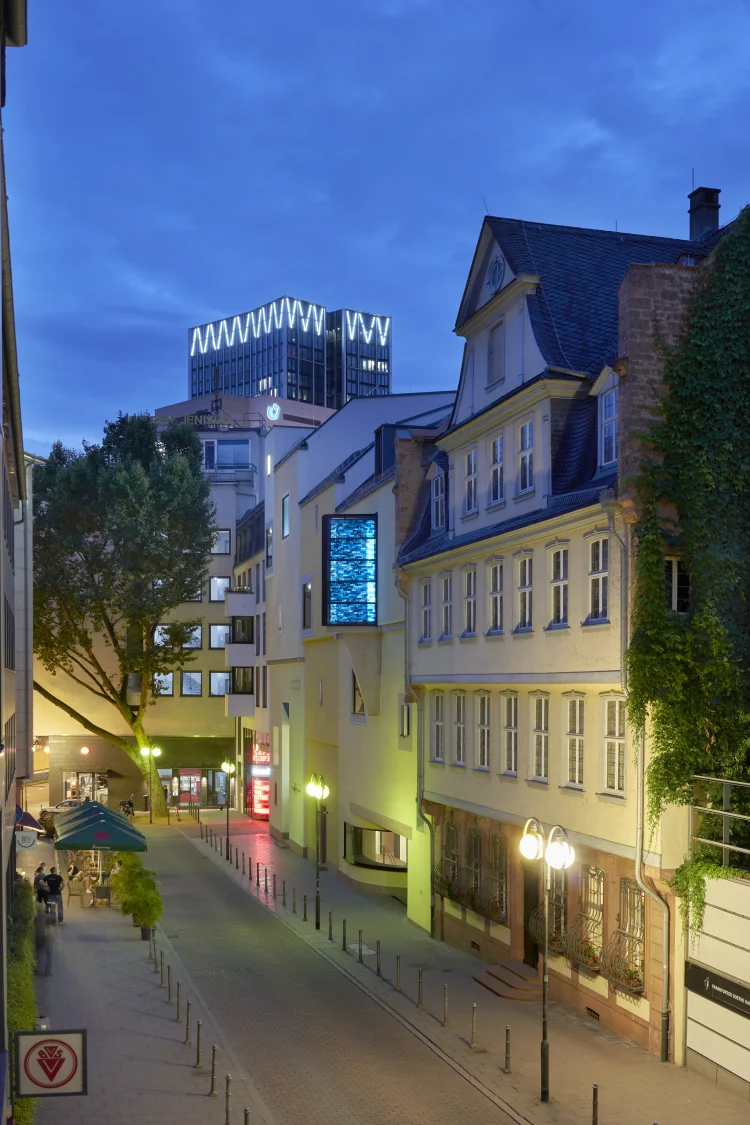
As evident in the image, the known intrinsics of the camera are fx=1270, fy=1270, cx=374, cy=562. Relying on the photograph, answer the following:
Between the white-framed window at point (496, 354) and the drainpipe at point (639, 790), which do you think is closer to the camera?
the drainpipe at point (639, 790)

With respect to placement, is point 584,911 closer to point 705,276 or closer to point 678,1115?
point 678,1115

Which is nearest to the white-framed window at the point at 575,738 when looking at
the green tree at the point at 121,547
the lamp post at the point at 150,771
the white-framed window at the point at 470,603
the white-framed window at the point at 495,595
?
the white-framed window at the point at 495,595

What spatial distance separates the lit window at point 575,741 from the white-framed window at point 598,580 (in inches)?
81.5

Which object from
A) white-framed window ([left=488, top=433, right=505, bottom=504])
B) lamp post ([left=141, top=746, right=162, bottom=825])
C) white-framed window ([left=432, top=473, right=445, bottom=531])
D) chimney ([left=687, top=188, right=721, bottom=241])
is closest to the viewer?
white-framed window ([left=488, top=433, right=505, bottom=504])

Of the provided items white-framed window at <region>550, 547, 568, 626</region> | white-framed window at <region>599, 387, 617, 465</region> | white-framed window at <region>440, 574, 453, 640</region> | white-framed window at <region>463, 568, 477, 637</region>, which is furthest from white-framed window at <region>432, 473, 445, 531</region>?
white-framed window at <region>599, 387, 617, 465</region>

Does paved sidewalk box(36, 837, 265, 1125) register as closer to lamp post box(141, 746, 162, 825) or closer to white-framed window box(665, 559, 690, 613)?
white-framed window box(665, 559, 690, 613)

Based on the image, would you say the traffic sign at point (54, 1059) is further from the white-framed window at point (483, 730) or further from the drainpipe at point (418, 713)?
the drainpipe at point (418, 713)

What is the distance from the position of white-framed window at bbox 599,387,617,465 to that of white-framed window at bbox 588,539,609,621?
65.2 inches

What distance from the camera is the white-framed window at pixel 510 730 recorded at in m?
26.8

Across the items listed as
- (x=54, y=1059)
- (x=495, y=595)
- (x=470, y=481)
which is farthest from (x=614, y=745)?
(x=54, y=1059)

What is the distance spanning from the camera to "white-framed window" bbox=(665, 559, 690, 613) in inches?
848

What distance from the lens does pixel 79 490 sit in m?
56.5

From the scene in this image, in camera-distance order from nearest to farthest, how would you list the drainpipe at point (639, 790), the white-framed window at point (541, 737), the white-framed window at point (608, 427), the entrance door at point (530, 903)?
the drainpipe at point (639, 790) < the white-framed window at point (608, 427) < the white-framed window at point (541, 737) < the entrance door at point (530, 903)

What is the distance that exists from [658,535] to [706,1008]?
7.48 m
